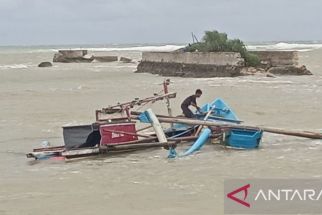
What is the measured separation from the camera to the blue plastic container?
40.5 ft

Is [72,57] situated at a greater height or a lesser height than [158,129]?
lesser

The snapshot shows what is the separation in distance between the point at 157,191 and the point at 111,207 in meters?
1.05

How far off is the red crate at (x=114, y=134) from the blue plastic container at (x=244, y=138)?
215cm

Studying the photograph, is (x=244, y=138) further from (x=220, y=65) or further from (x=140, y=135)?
(x=220, y=65)

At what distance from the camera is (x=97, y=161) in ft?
37.7

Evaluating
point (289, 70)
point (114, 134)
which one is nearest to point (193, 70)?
point (289, 70)

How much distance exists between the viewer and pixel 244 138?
487 inches

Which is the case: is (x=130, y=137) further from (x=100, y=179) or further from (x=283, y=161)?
(x=283, y=161)

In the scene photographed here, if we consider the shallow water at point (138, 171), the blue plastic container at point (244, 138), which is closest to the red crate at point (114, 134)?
the shallow water at point (138, 171)

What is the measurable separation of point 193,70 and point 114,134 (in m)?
26.4

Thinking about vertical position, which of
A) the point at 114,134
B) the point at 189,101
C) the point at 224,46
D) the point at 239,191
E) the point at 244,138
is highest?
the point at 224,46

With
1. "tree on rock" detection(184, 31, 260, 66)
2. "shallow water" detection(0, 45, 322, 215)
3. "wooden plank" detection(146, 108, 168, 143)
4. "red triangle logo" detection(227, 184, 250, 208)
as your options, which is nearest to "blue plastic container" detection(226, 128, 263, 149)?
"shallow water" detection(0, 45, 322, 215)

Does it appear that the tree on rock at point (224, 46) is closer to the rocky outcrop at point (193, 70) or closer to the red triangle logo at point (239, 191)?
the rocky outcrop at point (193, 70)

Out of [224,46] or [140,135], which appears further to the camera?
[224,46]
